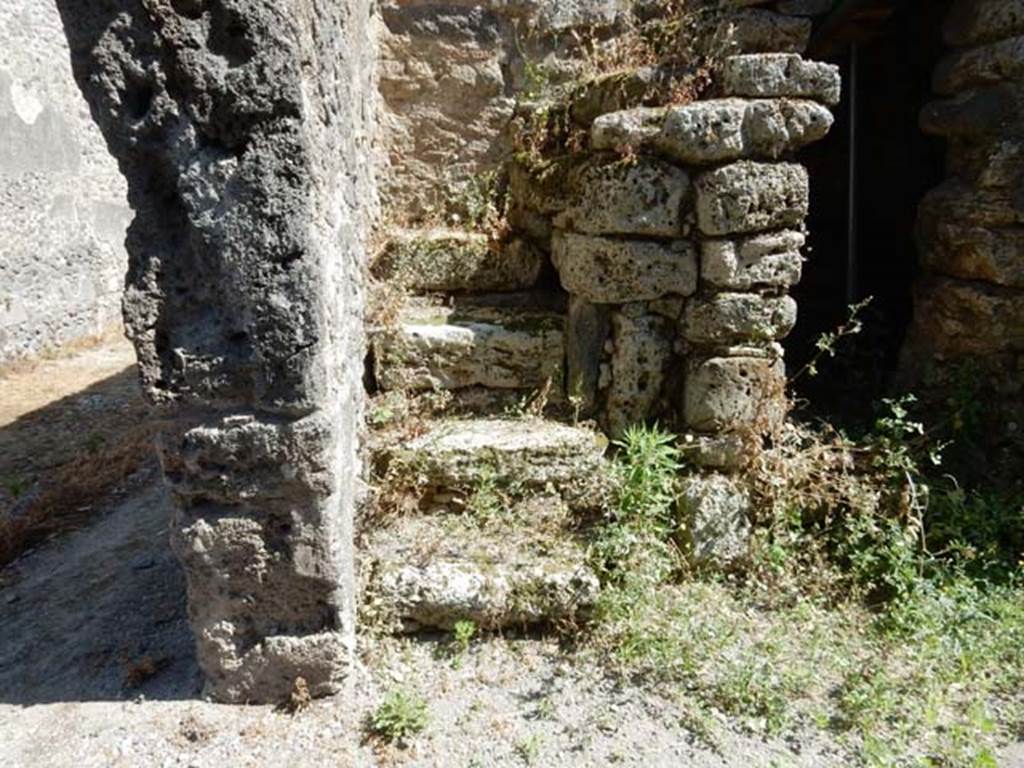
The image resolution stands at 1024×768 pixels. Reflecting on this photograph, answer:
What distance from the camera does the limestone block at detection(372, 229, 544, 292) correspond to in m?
3.41

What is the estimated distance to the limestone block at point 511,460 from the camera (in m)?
2.88

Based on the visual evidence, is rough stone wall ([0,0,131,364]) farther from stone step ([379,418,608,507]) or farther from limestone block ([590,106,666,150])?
limestone block ([590,106,666,150])

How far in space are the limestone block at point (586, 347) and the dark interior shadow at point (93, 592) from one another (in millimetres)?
1788

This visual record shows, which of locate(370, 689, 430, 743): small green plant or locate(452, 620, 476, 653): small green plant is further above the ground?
Result: locate(452, 620, 476, 653): small green plant

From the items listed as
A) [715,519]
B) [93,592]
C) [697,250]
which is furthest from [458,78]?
[93,592]

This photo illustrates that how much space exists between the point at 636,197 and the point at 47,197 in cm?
721

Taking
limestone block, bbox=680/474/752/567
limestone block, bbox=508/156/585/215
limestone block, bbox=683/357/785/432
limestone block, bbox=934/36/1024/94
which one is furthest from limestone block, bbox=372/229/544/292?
limestone block, bbox=934/36/1024/94

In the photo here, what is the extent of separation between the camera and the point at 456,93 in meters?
3.74

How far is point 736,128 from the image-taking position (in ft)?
9.13

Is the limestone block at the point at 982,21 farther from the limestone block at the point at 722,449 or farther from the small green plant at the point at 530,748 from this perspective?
the small green plant at the point at 530,748

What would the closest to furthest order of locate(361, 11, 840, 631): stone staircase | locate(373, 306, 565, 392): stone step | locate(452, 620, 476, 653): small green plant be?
1. locate(452, 620, 476, 653): small green plant
2. locate(361, 11, 840, 631): stone staircase
3. locate(373, 306, 565, 392): stone step

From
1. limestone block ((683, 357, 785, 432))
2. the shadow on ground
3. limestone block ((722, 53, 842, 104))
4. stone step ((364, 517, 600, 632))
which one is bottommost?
the shadow on ground

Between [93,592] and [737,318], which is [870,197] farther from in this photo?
[93,592]

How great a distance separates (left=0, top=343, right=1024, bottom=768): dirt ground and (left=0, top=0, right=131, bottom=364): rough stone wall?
549 cm
